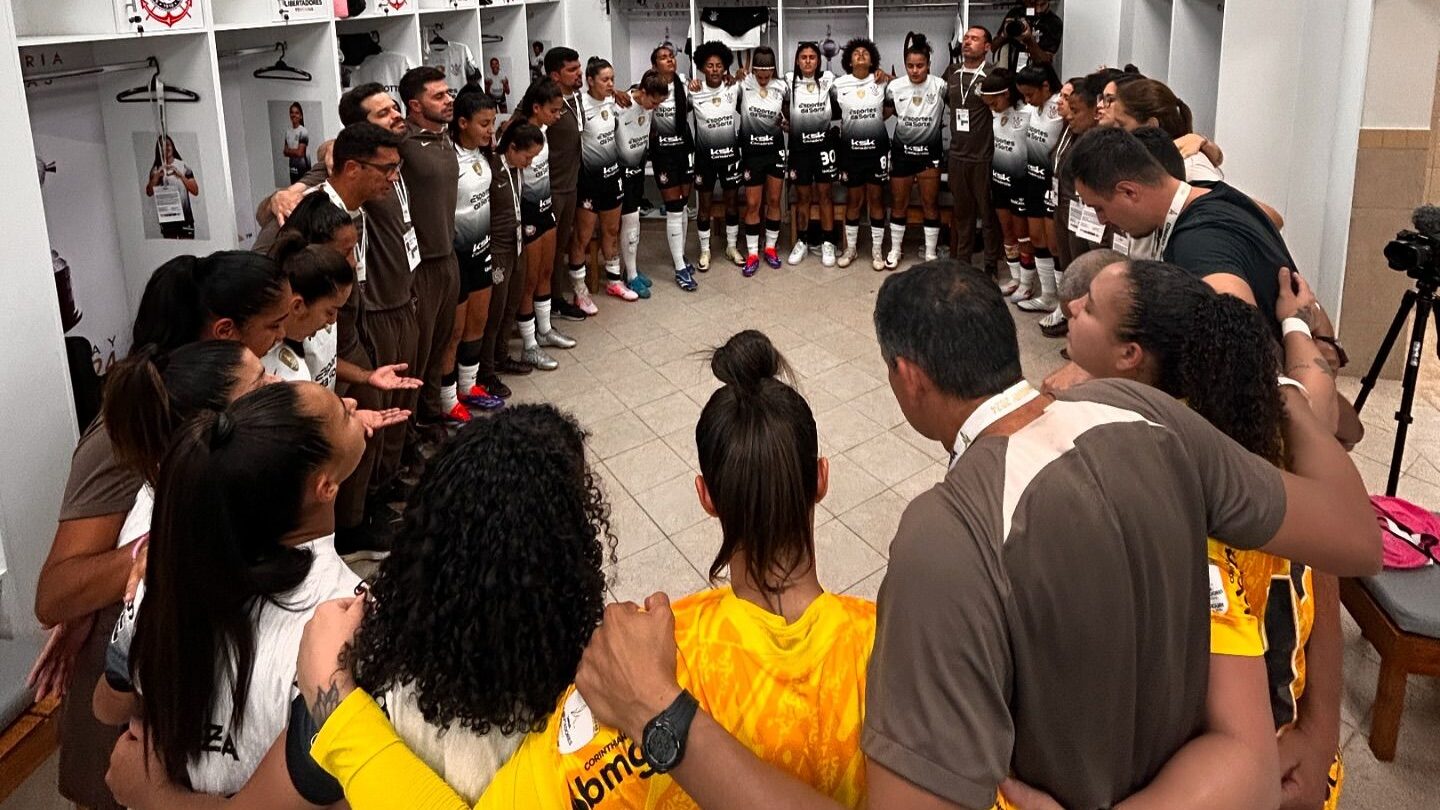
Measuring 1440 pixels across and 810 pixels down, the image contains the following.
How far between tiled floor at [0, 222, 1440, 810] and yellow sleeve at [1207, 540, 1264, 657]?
1.47 metres

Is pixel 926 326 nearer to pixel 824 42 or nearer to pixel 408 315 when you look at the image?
pixel 408 315

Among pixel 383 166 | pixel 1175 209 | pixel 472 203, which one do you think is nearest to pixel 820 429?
pixel 472 203

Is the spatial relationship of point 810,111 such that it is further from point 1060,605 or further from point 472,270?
point 1060,605

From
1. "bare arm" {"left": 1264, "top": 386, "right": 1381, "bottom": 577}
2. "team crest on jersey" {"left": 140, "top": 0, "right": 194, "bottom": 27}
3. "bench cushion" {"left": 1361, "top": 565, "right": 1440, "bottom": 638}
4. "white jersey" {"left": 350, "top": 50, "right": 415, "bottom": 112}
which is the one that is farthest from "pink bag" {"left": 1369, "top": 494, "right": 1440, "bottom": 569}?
"white jersey" {"left": 350, "top": 50, "right": 415, "bottom": 112}

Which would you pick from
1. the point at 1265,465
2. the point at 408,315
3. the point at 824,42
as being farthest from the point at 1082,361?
the point at 824,42

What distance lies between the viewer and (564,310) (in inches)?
250

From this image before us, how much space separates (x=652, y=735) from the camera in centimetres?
106

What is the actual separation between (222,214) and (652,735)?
3.02m

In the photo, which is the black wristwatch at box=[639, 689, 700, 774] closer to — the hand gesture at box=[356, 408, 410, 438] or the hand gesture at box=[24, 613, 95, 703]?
the hand gesture at box=[356, 408, 410, 438]

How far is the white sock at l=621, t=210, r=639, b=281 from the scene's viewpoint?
653 cm

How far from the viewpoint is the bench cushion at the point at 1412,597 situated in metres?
2.33

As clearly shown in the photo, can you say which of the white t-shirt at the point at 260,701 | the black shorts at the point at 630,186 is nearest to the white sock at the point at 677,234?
the black shorts at the point at 630,186

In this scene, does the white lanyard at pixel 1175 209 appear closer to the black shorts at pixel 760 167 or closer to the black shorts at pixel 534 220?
the black shorts at pixel 534 220

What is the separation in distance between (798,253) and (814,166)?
2.01ft
